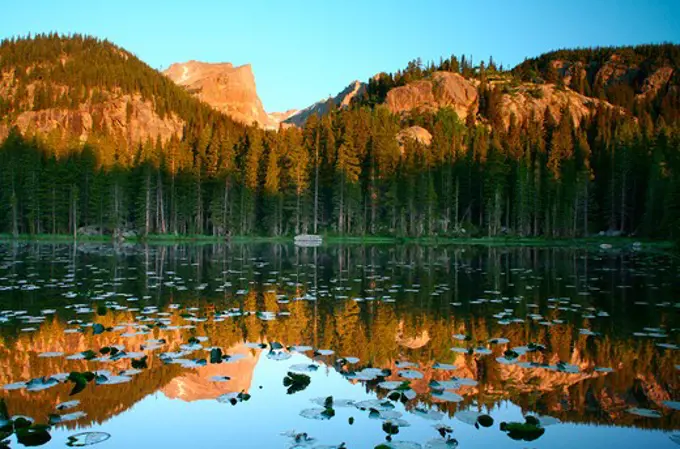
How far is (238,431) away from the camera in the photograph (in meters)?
6.81

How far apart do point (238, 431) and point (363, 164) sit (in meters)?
74.3

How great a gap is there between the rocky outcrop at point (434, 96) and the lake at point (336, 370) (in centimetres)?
11070

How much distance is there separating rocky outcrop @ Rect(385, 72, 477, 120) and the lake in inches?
4358

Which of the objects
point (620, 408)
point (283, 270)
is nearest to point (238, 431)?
point (620, 408)

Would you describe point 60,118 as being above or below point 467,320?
above

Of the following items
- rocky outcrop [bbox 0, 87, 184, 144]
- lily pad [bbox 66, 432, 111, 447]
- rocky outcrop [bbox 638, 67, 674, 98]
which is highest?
rocky outcrop [bbox 638, 67, 674, 98]

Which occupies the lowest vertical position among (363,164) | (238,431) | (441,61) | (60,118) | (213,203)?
(238,431)

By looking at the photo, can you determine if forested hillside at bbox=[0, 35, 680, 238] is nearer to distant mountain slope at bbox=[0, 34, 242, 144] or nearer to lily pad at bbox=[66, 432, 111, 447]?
distant mountain slope at bbox=[0, 34, 242, 144]

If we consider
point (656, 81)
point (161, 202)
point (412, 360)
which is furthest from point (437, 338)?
point (656, 81)

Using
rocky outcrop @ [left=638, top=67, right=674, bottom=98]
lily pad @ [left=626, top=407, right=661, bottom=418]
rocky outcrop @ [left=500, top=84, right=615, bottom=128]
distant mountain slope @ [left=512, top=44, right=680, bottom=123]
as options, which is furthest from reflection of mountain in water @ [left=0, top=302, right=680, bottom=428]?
rocky outcrop @ [left=638, top=67, right=674, bottom=98]

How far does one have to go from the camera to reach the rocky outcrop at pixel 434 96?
411 feet

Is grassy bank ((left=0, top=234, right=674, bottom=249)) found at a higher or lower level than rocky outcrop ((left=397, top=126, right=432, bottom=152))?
lower

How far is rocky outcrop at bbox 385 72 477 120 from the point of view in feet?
411

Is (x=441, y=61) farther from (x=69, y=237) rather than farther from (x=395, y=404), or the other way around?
(x=395, y=404)
